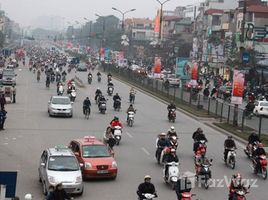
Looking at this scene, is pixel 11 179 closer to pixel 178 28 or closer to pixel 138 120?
pixel 138 120

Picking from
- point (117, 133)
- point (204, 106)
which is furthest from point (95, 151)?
point (204, 106)

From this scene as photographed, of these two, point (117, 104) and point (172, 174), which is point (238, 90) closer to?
point (117, 104)

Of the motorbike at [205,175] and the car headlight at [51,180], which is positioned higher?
the car headlight at [51,180]

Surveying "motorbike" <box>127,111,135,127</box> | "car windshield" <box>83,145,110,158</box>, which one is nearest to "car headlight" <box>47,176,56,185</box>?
"car windshield" <box>83,145,110,158</box>

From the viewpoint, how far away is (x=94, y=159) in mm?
21625

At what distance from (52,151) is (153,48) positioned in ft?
375

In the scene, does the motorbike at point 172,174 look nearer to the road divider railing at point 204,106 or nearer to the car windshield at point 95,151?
the car windshield at point 95,151

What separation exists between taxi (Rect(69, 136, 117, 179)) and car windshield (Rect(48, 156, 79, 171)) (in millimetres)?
1211

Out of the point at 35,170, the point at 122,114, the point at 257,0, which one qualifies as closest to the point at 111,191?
the point at 35,170

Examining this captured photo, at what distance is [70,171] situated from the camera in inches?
760

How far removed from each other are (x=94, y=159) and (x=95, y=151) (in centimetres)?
62

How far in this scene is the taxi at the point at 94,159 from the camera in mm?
21125

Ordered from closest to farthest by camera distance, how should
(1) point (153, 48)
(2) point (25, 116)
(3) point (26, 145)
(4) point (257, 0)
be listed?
(3) point (26, 145) → (2) point (25, 116) → (4) point (257, 0) → (1) point (153, 48)

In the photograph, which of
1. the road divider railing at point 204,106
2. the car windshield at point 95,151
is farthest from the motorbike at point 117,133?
the road divider railing at point 204,106
